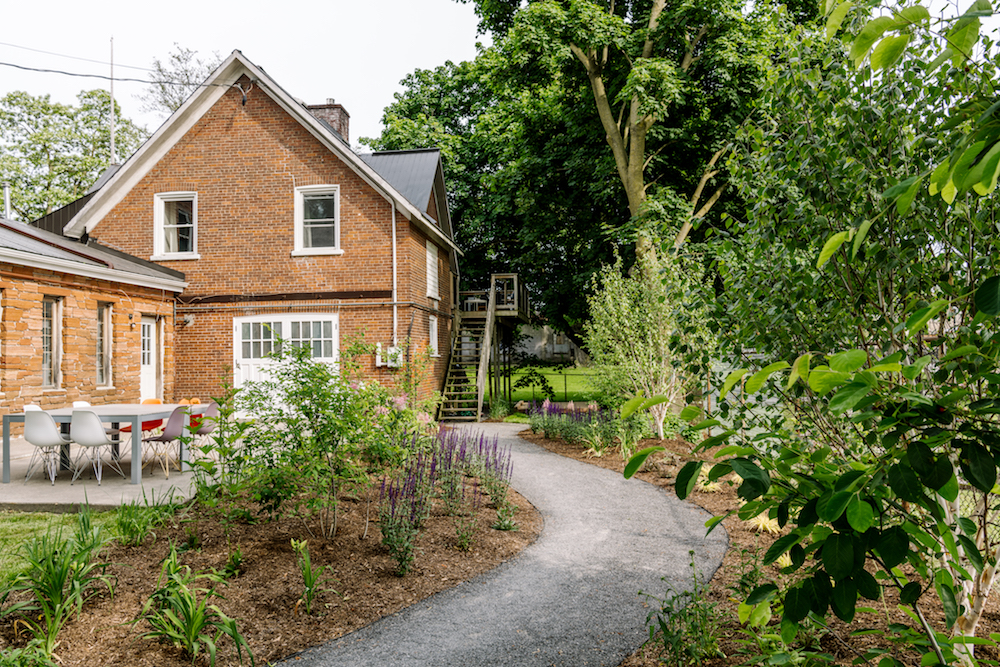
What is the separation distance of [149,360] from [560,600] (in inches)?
523

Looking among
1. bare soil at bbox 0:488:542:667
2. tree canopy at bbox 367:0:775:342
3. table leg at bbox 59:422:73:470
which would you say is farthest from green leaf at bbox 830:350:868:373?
tree canopy at bbox 367:0:775:342

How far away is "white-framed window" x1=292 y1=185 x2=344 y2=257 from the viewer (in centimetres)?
1473

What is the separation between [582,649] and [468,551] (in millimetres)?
1858

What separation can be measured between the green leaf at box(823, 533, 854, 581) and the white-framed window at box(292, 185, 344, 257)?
14.4 metres

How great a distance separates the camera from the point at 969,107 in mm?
1201

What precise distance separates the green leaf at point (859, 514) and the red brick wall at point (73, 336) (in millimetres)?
12915

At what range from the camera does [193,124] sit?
49.2 ft

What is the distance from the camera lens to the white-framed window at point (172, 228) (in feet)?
49.2

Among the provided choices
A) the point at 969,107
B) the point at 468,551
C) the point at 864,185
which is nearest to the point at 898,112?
the point at 864,185

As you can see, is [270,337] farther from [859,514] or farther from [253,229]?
[859,514]

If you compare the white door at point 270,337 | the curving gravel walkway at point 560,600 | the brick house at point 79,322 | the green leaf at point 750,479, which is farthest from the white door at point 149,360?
the green leaf at point 750,479

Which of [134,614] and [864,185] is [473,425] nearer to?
[134,614]

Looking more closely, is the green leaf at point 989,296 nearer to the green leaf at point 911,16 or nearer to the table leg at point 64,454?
the green leaf at point 911,16

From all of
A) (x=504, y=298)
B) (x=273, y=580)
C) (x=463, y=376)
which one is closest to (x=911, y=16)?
(x=273, y=580)
